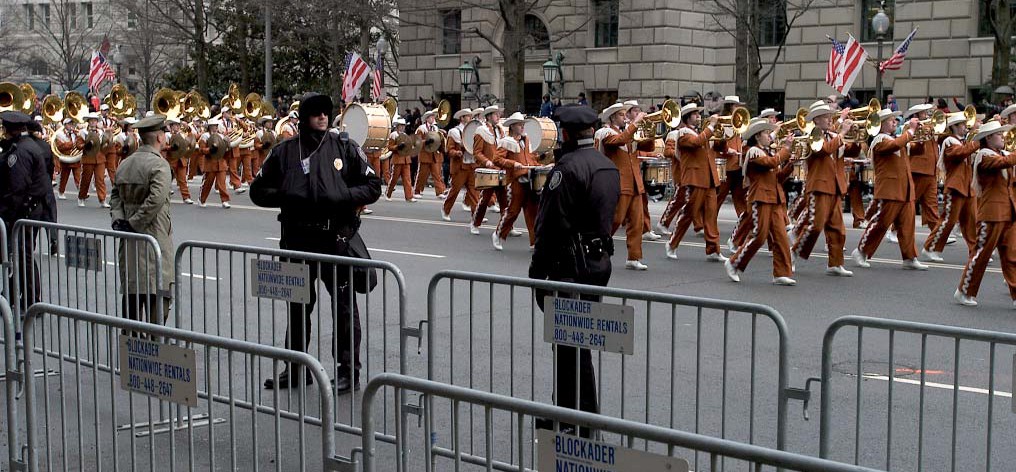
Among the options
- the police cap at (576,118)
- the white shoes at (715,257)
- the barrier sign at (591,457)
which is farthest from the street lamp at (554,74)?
the barrier sign at (591,457)

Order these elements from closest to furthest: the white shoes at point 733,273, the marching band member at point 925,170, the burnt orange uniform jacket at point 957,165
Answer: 1. the white shoes at point 733,273
2. the burnt orange uniform jacket at point 957,165
3. the marching band member at point 925,170

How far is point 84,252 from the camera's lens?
8398 millimetres

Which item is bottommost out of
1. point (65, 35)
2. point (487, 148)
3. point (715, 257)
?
point (715, 257)

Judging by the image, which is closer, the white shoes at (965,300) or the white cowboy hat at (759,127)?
the white shoes at (965,300)

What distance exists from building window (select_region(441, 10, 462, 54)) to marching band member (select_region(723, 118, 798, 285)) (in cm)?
2955

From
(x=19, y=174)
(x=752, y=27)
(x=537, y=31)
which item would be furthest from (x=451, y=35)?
(x=19, y=174)

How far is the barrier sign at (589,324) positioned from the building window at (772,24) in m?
29.5

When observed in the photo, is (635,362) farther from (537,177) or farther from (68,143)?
(68,143)

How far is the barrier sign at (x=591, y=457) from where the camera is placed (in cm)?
329

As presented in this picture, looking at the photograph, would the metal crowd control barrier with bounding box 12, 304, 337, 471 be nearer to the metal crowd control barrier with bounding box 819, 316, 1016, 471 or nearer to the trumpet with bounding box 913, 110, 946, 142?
the metal crowd control barrier with bounding box 819, 316, 1016, 471

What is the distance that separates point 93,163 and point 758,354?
17456 mm

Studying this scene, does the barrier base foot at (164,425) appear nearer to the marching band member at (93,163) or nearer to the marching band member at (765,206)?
the marching band member at (765,206)

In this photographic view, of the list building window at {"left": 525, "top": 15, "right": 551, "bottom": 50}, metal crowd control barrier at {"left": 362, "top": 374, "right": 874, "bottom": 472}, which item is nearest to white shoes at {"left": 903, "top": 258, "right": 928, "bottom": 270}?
metal crowd control barrier at {"left": 362, "top": 374, "right": 874, "bottom": 472}

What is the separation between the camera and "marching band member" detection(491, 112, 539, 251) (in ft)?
55.1
